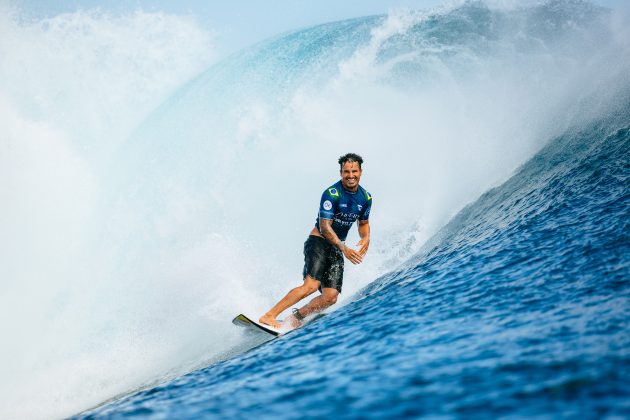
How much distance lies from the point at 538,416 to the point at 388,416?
2.36ft

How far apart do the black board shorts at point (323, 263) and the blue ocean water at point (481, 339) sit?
1.77ft

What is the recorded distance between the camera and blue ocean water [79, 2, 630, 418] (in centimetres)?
264

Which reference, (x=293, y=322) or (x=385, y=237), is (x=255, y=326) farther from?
(x=385, y=237)

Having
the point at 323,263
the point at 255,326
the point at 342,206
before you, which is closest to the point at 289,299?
the point at 255,326

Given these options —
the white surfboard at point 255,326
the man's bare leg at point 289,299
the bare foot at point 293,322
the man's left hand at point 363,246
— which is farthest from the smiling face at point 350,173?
the white surfboard at point 255,326

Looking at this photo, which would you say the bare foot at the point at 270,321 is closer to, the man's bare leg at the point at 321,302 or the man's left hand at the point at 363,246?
the man's bare leg at the point at 321,302

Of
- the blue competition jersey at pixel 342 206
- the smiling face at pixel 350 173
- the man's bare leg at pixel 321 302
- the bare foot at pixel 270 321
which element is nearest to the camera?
the bare foot at pixel 270 321

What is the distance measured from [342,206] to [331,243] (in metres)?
0.52

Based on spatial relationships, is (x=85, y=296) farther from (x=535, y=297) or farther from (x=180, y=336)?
(x=535, y=297)

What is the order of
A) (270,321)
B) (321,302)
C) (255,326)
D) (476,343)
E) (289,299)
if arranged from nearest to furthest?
(476,343) → (270,321) → (255,326) → (289,299) → (321,302)

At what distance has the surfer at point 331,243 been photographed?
644 centimetres

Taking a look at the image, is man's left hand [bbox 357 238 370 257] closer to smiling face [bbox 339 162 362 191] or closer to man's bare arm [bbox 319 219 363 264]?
man's bare arm [bbox 319 219 363 264]

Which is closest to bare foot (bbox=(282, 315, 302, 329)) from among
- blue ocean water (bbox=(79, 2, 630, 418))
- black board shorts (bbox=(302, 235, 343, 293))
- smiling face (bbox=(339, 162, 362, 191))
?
black board shorts (bbox=(302, 235, 343, 293))

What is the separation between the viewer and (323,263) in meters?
6.76
